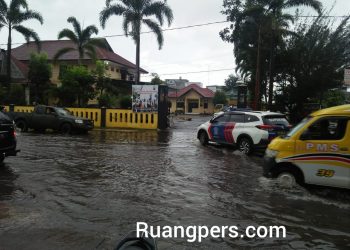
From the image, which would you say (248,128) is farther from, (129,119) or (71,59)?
(71,59)

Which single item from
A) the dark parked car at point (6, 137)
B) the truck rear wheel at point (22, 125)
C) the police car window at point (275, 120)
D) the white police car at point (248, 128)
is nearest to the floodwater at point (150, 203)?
the dark parked car at point (6, 137)

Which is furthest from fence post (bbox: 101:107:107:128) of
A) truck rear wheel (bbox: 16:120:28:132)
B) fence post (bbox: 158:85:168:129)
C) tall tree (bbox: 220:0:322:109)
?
tall tree (bbox: 220:0:322:109)

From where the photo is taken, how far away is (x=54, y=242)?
208 inches

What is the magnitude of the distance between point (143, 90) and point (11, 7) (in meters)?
15.5

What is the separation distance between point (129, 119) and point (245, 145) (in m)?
Result: 12.9

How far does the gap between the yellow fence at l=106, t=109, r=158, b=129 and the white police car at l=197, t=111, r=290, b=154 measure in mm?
9924

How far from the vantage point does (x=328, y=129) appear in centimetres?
829

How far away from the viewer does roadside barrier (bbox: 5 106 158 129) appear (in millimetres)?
25859

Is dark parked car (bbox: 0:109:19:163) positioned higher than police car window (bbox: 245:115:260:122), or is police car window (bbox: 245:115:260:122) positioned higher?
police car window (bbox: 245:115:260:122)

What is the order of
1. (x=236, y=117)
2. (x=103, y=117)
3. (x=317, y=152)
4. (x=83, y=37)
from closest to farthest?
(x=317, y=152) < (x=236, y=117) < (x=103, y=117) < (x=83, y=37)

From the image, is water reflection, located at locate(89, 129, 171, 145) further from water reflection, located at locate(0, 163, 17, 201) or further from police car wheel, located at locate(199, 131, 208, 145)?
water reflection, located at locate(0, 163, 17, 201)

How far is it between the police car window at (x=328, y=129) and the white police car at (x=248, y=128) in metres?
5.64

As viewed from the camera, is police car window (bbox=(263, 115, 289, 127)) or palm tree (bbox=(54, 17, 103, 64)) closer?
police car window (bbox=(263, 115, 289, 127))

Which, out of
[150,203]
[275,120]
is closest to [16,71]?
[275,120]
